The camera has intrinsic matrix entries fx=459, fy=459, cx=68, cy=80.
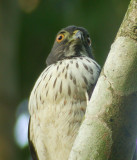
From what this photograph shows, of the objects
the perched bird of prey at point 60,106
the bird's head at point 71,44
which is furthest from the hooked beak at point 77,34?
the perched bird of prey at point 60,106

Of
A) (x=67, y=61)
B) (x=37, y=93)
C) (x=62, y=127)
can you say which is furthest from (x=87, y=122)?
(x=67, y=61)

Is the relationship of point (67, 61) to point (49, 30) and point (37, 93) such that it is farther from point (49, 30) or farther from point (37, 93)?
point (49, 30)

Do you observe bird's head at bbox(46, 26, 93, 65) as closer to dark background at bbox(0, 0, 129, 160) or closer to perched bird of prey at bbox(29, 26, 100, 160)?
perched bird of prey at bbox(29, 26, 100, 160)

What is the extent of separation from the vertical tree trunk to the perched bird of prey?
187 cm

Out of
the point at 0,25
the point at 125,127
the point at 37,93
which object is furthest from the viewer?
the point at 0,25

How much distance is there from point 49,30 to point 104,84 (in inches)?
266

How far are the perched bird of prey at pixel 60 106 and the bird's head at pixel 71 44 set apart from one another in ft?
0.81

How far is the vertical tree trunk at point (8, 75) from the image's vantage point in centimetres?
716

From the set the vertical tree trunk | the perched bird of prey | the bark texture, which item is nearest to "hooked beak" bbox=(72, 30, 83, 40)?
the perched bird of prey

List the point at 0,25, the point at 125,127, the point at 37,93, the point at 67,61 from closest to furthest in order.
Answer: the point at 125,127, the point at 37,93, the point at 67,61, the point at 0,25

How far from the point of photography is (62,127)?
4.68 metres

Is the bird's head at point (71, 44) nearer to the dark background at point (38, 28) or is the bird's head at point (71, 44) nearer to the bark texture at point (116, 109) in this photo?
the dark background at point (38, 28)

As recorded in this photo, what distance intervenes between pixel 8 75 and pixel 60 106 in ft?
10.5

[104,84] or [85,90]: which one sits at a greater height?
[104,84]
